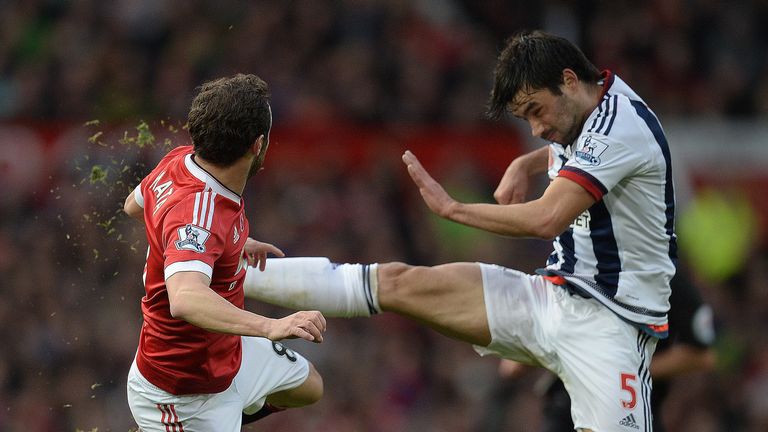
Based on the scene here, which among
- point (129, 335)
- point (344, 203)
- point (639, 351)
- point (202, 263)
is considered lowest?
point (129, 335)

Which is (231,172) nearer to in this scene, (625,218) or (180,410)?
(180,410)

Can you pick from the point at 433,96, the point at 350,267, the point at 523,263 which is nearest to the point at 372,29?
the point at 433,96

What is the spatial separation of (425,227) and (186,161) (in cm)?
590

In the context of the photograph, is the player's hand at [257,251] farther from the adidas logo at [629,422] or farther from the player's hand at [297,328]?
the adidas logo at [629,422]

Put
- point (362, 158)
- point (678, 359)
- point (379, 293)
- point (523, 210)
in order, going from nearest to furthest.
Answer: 1. point (523, 210)
2. point (379, 293)
3. point (678, 359)
4. point (362, 158)

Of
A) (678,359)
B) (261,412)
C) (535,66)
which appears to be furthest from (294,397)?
(678,359)

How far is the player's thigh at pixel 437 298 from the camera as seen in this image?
204 inches

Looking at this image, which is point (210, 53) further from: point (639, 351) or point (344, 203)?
point (639, 351)

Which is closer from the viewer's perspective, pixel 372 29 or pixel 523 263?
pixel 523 263

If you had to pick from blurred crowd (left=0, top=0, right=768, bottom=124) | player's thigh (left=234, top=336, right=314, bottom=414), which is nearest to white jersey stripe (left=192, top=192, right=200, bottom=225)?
player's thigh (left=234, top=336, right=314, bottom=414)

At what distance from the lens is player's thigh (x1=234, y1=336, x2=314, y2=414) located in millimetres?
4691

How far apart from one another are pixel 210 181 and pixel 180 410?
0.91 metres

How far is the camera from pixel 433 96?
10711mm

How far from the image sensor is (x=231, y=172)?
426cm
